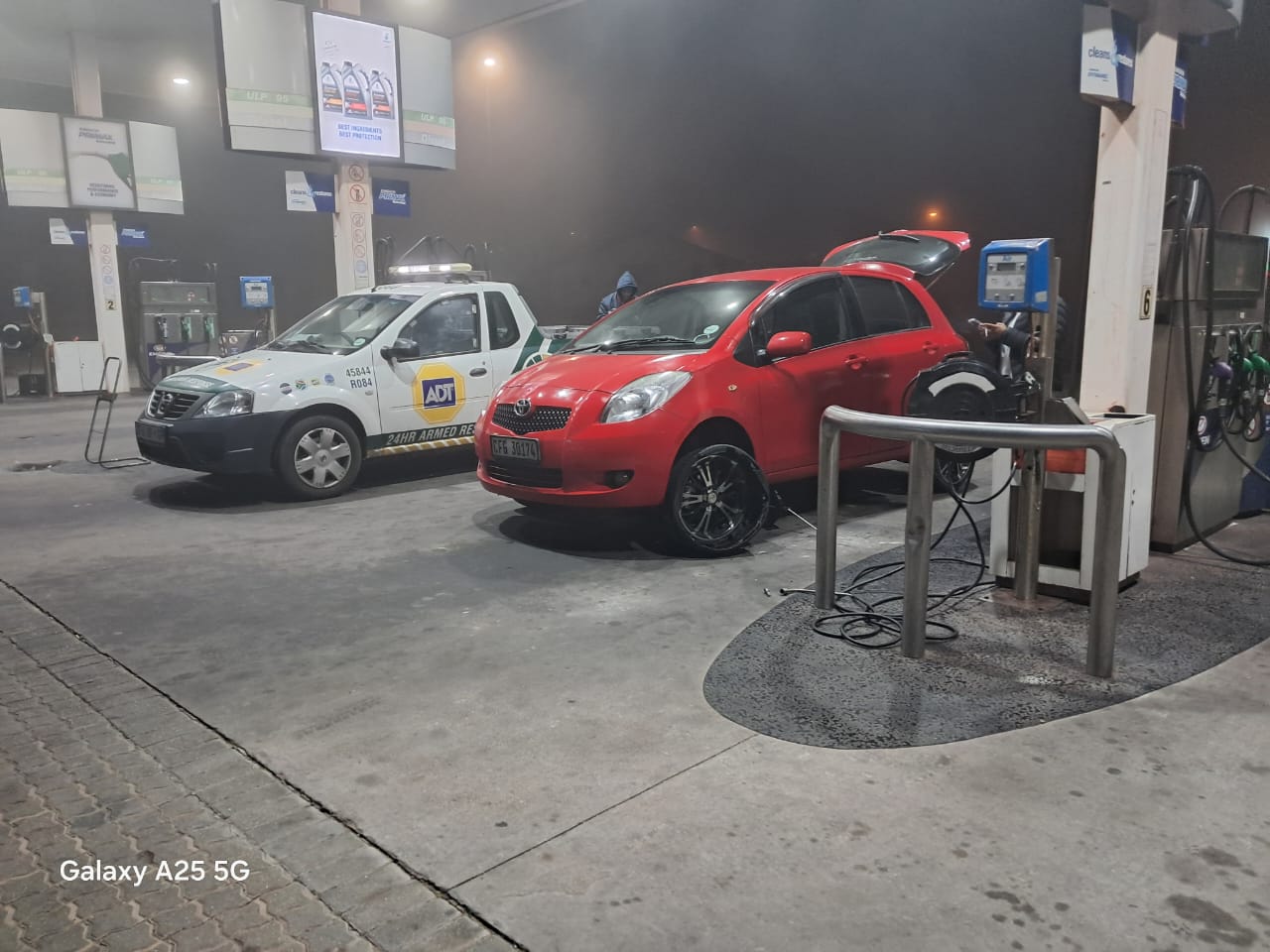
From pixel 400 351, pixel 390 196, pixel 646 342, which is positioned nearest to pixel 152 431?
pixel 400 351

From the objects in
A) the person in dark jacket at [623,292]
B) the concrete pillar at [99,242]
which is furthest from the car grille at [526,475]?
the concrete pillar at [99,242]

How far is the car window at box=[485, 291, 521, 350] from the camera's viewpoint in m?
7.75

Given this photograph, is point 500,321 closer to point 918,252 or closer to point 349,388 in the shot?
point 349,388

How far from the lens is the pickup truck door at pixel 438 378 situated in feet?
23.6

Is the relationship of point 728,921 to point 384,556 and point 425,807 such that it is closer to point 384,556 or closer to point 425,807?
point 425,807

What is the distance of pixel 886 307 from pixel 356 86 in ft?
24.8

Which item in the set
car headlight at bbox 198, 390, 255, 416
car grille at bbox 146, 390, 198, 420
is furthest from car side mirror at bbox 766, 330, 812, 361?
car grille at bbox 146, 390, 198, 420

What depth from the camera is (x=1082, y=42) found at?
4.46 meters

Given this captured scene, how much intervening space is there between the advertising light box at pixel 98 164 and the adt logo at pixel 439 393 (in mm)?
11241

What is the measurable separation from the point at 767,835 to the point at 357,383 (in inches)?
210

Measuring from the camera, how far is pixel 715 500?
17.5ft

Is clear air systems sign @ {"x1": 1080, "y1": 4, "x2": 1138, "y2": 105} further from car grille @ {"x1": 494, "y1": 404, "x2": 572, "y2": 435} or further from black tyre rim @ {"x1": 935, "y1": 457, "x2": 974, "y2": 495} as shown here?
car grille @ {"x1": 494, "y1": 404, "x2": 572, "y2": 435}

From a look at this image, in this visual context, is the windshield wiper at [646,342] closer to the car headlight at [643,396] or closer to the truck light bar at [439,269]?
the car headlight at [643,396]

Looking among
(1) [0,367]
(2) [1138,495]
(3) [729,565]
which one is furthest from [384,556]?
(1) [0,367]
